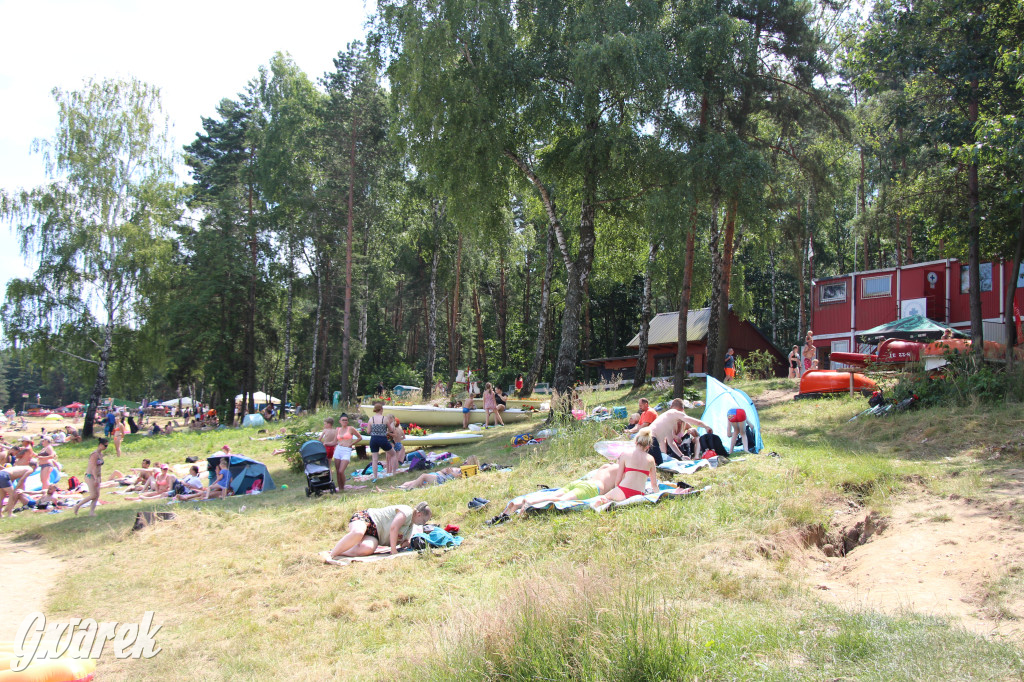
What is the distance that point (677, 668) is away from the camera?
13.1ft

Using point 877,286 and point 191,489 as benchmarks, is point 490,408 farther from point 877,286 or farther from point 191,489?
point 877,286

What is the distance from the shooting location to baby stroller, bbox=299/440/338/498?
12.2 meters

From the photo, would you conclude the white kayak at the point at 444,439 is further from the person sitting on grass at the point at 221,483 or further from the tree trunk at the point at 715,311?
the tree trunk at the point at 715,311

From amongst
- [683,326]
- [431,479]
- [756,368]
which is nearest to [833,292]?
[756,368]

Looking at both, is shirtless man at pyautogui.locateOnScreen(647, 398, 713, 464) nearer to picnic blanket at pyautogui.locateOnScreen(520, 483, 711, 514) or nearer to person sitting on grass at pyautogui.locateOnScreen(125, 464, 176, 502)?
picnic blanket at pyautogui.locateOnScreen(520, 483, 711, 514)

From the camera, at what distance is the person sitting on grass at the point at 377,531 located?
27.5 feet

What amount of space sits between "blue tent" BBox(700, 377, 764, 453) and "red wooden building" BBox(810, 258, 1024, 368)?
14207 mm

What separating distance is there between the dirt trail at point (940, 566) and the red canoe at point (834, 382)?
31.2 feet

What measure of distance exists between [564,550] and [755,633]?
110 inches

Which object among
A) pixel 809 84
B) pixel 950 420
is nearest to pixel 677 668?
pixel 950 420

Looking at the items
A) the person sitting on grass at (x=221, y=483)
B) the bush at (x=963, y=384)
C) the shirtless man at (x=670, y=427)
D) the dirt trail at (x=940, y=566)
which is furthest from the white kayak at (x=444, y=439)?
the dirt trail at (x=940, y=566)

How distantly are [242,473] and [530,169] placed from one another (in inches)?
397

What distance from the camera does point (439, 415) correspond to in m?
19.3

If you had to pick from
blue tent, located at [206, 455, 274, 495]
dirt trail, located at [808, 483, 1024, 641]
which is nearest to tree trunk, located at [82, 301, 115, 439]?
blue tent, located at [206, 455, 274, 495]
